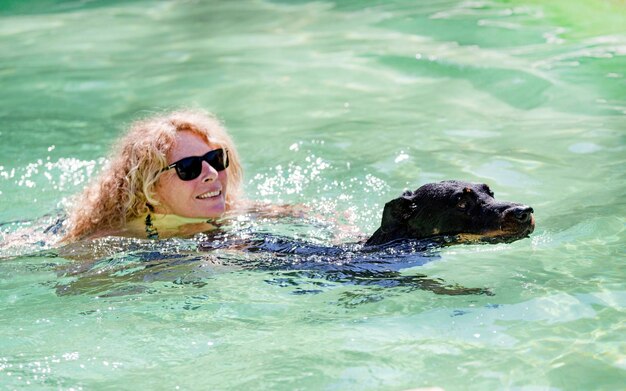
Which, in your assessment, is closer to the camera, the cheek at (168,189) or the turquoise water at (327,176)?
the turquoise water at (327,176)

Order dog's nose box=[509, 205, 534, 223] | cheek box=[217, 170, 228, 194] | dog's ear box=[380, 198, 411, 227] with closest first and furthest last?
1. dog's nose box=[509, 205, 534, 223]
2. dog's ear box=[380, 198, 411, 227]
3. cheek box=[217, 170, 228, 194]

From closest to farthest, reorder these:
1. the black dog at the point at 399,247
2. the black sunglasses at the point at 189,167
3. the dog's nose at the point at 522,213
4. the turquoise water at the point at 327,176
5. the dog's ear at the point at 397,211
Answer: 1. the turquoise water at the point at 327,176
2. the dog's nose at the point at 522,213
3. the black dog at the point at 399,247
4. the dog's ear at the point at 397,211
5. the black sunglasses at the point at 189,167

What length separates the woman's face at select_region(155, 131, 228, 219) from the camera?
596 centimetres

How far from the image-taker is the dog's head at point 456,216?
4.51m

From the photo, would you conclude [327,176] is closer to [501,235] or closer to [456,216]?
[456,216]

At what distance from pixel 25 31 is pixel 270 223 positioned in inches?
319

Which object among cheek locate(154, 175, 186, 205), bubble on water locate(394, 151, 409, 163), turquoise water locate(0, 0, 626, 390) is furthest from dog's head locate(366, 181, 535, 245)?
bubble on water locate(394, 151, 409, 163)

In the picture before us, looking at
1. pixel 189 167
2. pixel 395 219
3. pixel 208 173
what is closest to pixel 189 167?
pixel 189 167

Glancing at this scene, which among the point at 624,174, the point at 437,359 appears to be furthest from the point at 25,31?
the point at 437,359

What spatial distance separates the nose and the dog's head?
4.69 ft

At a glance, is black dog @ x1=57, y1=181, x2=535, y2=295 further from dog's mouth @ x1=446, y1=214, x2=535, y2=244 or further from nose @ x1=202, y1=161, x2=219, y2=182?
nose @ x1=202, y1=161, x2=219, y2=182

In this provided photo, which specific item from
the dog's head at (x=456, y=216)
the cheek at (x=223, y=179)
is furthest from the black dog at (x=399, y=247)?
the cheek at (x=223, y=179)

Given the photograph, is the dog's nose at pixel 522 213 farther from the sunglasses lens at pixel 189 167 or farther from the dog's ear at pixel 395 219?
the sunglasses lens at pixel 189 167

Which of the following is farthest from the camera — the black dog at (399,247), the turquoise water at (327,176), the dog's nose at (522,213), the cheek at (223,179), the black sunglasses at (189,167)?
the cheek at (223,179)
